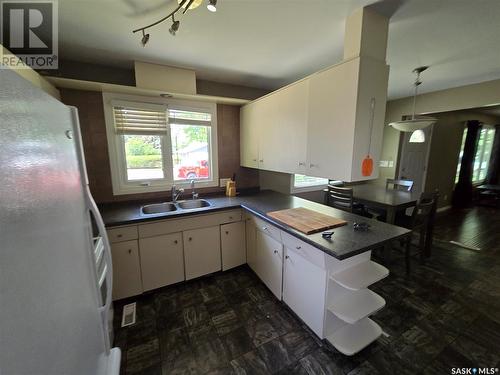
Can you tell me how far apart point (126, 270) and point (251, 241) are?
1.33m

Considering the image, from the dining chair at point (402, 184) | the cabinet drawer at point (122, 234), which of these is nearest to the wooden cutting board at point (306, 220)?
the cabinet drawer at point (122, 234)

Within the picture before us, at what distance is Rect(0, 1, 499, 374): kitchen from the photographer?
1.81 feet

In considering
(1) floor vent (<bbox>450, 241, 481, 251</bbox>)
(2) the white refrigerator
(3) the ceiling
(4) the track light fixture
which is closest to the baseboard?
(1) floor vent (<bbox>450, 241, 481, 251</bbox>)

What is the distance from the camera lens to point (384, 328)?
1.79 meters

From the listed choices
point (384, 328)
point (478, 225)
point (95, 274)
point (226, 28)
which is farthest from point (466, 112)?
point (95, 274)

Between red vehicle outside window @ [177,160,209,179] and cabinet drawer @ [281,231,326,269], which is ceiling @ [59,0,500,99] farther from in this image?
cabinet drawer @ [281,231,326,269]

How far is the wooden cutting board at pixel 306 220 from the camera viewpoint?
67.8 inches

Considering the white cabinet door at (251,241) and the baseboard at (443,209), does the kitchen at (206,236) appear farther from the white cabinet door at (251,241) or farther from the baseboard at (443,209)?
the baseboard at (443,209)

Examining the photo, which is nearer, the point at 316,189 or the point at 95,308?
the point at 95,308

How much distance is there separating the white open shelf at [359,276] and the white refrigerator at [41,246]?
1452mm

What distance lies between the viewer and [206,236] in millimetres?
2381

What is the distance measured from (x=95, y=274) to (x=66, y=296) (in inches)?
13.8

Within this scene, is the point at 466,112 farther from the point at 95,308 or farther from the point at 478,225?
the point at 95,308

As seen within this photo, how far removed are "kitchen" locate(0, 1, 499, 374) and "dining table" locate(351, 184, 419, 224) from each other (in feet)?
0.11
